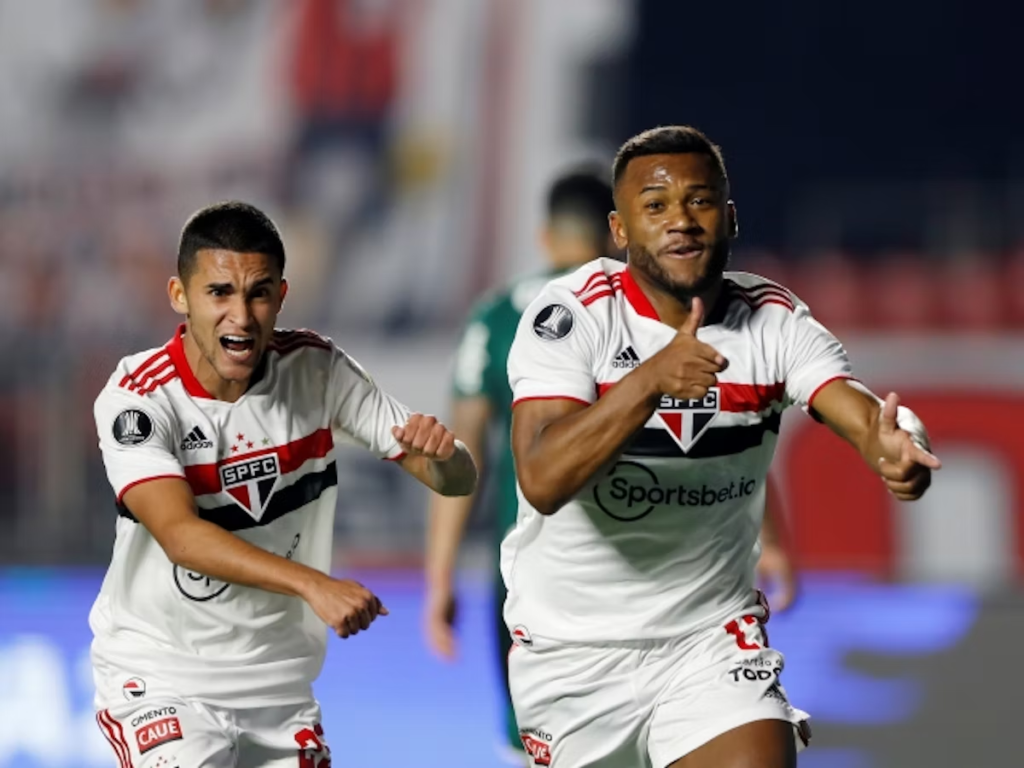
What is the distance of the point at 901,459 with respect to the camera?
3320 millimetres

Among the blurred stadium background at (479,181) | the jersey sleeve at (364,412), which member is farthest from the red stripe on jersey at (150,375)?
the blurred stadium background at (479,181)

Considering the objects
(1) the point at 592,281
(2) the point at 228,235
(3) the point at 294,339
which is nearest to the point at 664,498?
(1) the point at 592,281

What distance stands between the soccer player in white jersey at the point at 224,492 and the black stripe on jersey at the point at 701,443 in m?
0.43

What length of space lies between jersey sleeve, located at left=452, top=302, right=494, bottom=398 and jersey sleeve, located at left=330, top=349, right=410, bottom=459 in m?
1.22

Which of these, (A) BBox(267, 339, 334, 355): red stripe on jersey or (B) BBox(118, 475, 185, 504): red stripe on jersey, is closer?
(B) BBox(118, 475, 185, 504): red stripe on jersey

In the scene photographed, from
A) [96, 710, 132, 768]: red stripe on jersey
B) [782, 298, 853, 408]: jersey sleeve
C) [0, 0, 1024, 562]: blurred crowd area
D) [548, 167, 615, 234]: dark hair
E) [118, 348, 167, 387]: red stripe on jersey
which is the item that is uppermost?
[0, 0, 1024, 562]: blurred crowd area

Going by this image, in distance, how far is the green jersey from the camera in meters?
5.32

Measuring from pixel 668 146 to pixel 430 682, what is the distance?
3087 mm

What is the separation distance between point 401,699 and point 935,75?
34.7 ft

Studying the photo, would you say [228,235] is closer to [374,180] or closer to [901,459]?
[901,459]

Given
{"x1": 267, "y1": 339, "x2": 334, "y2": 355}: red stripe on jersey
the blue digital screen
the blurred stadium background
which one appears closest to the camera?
{"x1": 267, "y1": 339, "x2": 334, "y2": 355}: red stripe on jersey

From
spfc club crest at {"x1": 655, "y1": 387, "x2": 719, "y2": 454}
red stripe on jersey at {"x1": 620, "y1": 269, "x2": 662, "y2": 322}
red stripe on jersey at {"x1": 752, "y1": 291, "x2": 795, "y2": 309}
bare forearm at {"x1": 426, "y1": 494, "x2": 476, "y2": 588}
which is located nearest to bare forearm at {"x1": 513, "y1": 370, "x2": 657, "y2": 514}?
spfc club crest at {"x1": 655, "y1": 387, "x2": 719, "y2": 454}

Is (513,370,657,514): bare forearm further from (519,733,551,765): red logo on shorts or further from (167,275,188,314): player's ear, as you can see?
(167,275,188,314): player's ear

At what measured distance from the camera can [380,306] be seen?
13.7 m
